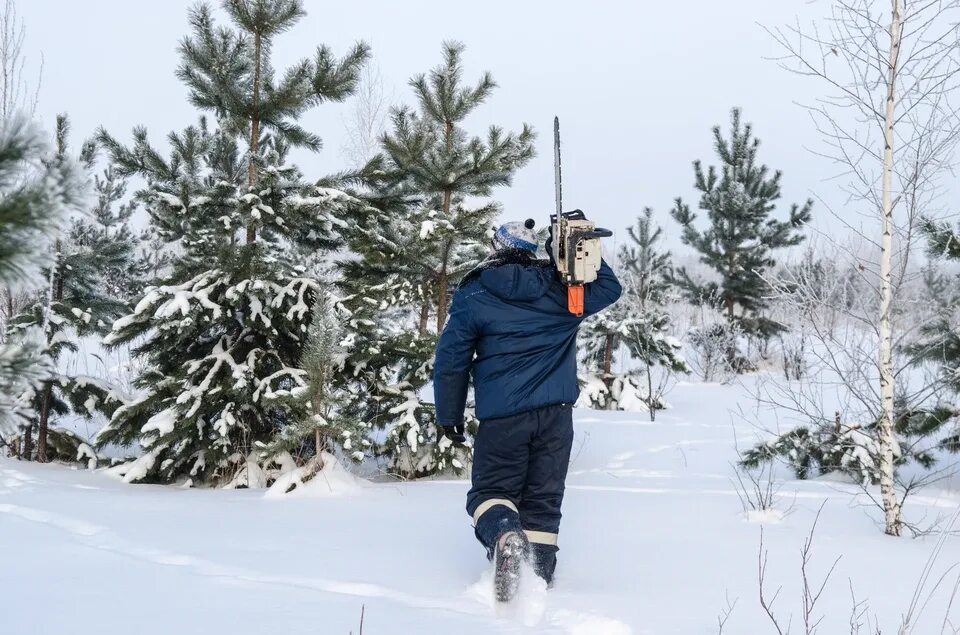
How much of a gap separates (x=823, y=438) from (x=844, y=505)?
1561 mm

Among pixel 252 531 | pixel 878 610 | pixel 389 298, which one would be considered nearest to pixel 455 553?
pixel 252 531

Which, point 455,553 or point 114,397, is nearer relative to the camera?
point 455,553

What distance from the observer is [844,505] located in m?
4.90

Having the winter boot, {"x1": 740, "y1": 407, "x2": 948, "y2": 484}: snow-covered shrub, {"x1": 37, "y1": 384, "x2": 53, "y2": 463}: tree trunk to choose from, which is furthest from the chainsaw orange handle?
{"x1": 37, "y1": 384, "x2": 53, "y2": 463}: tree trunk

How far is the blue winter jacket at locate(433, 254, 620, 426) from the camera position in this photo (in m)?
3.26

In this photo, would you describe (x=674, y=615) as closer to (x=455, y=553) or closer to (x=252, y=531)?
(x=455, y=553)

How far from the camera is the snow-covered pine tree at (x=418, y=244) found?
613 centimetres

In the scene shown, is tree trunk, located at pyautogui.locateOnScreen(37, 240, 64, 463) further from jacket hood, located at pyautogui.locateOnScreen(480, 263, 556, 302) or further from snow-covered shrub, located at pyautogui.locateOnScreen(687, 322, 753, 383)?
snow-covered shrub, located at pyautogui.locateOnScreen(687, 322, 753, 383)

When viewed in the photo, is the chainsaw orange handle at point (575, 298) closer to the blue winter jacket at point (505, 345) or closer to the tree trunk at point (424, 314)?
the blue winter jacket at point (505, 345)

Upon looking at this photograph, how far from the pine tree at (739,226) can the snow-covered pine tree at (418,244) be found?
40.9ft

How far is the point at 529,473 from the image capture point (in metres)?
3.33

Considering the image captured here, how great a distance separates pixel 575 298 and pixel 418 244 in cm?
304

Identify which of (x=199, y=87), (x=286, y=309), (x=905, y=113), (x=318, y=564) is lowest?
(x=318, y=564)

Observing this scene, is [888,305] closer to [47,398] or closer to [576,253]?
[576,253]
